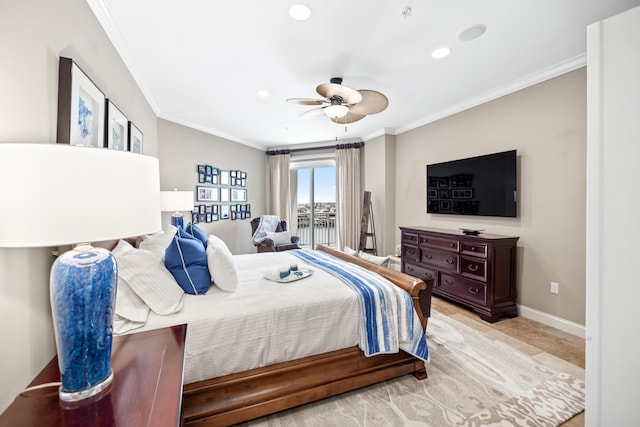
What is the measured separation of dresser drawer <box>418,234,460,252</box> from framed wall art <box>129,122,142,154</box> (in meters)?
3.64

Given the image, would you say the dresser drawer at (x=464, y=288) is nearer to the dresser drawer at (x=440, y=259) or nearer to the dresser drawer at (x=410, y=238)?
the dresser drawer at (x=440, y=259)

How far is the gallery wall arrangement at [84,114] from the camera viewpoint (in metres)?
1.36

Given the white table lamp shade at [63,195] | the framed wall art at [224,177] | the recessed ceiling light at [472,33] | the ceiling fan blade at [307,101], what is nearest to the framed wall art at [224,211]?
the framed wall art at [224,177]

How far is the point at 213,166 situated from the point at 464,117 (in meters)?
4.19

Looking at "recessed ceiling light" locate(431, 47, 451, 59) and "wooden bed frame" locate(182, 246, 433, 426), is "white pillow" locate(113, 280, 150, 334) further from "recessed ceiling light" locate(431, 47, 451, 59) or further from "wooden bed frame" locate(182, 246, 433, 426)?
"recessed ceiling light" locate(431, 47, 451, 59)

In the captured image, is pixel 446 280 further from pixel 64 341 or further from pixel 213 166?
pixel 213 166

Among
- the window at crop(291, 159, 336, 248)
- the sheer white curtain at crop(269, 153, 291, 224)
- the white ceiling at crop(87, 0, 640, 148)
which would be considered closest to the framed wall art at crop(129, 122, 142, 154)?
the white ceiling at crop(87, 0, 640, 148)

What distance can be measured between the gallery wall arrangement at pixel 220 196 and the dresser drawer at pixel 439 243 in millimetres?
3602

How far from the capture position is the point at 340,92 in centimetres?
255

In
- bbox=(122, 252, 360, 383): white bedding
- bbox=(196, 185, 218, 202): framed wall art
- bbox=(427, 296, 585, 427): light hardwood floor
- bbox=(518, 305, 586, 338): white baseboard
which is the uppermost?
bbox=(196, 185, 218, 202): framed wall art

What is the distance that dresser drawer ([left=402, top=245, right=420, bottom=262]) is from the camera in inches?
154

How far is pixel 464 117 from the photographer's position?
3.75m

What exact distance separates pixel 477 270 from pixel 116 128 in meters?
3.80

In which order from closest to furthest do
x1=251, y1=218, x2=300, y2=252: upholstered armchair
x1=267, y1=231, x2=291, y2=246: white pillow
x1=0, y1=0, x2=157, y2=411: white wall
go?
x1=0, y1=0, x2=157, y2=411: white wall, x1=251, y1=218, x2=300, y2=252: upholstered armchair, x1=267, y1=231, x2=291, y2=246: white pillow
